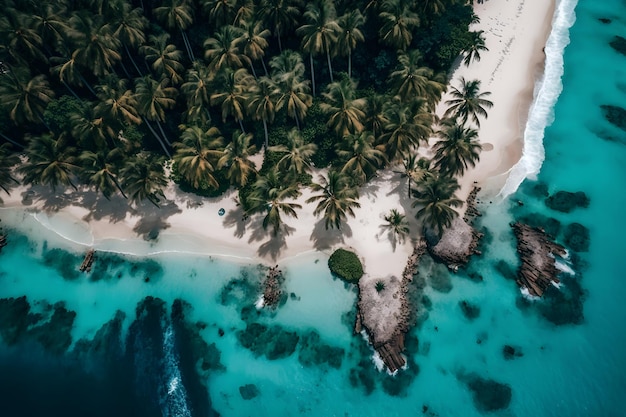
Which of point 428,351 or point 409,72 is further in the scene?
point 409,72

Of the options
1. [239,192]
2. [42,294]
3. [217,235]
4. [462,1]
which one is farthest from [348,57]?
[42,294]

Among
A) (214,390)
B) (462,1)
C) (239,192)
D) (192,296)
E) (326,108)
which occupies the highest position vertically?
(462,1)

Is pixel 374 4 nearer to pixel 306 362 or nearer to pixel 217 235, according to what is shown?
pixel 217 235

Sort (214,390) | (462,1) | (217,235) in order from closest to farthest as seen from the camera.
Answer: (214,390), (217,235), (462,1)

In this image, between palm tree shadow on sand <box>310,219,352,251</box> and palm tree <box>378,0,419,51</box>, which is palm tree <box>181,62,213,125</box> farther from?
palm tree <box>378,0,419,51</box>

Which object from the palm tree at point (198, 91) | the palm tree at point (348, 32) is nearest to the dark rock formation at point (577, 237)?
the palm tree at point (348, 32)

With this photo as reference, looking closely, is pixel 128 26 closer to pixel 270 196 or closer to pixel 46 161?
pixel 46 161
